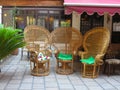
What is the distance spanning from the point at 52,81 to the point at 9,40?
5.55ft

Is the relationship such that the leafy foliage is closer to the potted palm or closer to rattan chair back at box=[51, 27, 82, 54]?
the potted palm

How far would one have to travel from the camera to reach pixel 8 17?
1342 centimetres

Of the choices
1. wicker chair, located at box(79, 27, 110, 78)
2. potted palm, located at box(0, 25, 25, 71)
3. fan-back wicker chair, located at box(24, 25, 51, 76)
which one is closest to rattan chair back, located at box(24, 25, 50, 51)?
fan-back wicker chair, located at box(24, 25, 51, 76)

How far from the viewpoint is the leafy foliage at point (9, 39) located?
23.3 ft

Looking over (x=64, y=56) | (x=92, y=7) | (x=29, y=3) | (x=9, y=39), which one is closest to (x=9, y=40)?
(x=9, y=39)

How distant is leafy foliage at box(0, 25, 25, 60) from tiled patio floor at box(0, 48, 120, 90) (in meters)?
0.85

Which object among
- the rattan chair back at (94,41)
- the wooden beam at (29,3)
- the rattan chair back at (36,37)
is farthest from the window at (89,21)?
the wooden beam at (29,3)

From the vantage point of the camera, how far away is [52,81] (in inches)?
282

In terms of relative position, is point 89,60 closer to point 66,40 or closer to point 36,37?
point 66,40

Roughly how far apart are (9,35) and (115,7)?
3.07m

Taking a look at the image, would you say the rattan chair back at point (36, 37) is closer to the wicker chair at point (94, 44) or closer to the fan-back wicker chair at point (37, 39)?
the fan-back wicker chair at point (37, 39)

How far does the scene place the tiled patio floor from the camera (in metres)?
6.50

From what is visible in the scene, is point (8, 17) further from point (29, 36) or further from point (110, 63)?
point (110, 63)

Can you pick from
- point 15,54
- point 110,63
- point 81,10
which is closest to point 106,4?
point 81,10
